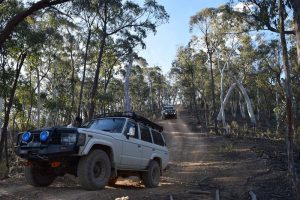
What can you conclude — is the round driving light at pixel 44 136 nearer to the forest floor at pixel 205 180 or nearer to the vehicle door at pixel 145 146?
the forest floor at pixel 205 180

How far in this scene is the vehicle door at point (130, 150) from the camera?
11.2 meters

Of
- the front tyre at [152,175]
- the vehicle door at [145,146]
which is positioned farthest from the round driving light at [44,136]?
the front tyre at [152,175]

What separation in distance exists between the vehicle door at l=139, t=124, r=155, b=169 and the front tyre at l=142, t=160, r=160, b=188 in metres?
0.25

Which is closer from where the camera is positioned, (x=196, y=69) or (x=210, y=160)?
(x=210, y=160)

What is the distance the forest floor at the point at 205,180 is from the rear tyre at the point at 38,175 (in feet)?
0.70

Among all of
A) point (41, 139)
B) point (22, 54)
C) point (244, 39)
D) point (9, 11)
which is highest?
point (244, 39)

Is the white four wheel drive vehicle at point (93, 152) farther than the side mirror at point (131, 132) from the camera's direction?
No

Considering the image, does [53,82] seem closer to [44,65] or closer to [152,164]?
[44,65]

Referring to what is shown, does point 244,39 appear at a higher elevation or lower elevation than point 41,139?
higher

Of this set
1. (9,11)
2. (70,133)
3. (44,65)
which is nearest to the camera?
(70,133)

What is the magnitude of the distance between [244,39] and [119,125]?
33.5m

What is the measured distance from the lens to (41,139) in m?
9.77

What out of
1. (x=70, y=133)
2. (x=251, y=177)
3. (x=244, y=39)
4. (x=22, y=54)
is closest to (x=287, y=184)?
(x=251, y=177)

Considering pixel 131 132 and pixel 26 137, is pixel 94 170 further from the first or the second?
pixel 26 137
